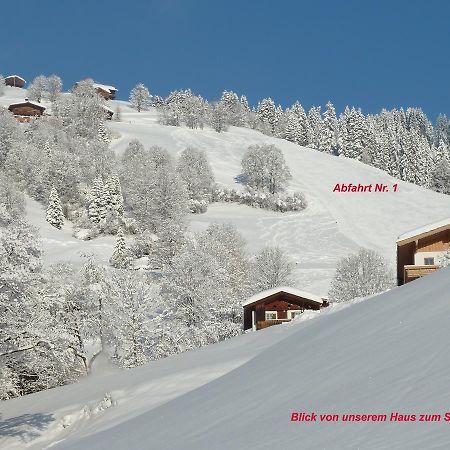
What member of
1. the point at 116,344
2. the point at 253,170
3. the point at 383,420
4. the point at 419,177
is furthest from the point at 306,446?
the point at 419,177

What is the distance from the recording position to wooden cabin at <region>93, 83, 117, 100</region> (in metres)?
173

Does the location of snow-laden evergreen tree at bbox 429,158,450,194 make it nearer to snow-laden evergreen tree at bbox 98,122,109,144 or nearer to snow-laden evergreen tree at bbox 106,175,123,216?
snow-laden evergreen tree at bbox 98,122,109,144

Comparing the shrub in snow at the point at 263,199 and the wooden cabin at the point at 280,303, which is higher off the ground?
the shrub in snow at the point at 263,199

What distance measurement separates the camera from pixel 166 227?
219 ft

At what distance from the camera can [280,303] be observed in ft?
140

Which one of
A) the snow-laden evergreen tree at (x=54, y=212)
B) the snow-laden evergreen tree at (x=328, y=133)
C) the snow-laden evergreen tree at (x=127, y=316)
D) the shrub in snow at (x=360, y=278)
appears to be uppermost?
the snow-laden evergreen tree at (x=328, y=133)

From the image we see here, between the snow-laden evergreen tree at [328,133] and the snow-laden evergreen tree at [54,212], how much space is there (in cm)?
7320

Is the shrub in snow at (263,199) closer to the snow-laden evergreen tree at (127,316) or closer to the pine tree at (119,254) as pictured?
the pine tree at (119,254)

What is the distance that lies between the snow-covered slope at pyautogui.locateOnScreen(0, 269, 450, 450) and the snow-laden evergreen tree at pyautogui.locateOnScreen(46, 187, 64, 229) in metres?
59.1

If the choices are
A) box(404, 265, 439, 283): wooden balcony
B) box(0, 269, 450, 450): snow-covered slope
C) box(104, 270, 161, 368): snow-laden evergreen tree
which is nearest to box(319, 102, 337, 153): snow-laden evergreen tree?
box(104, 270, 161, 368): snow-laden evergreen tree

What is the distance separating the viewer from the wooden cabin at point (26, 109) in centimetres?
12788

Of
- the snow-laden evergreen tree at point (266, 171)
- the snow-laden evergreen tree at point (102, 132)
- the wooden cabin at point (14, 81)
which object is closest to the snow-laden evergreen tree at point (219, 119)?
the snow-laden evergreen tree at point (102, 132)

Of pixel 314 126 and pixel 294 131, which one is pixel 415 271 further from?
pixel 314 126

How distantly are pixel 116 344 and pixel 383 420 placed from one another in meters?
38.2
